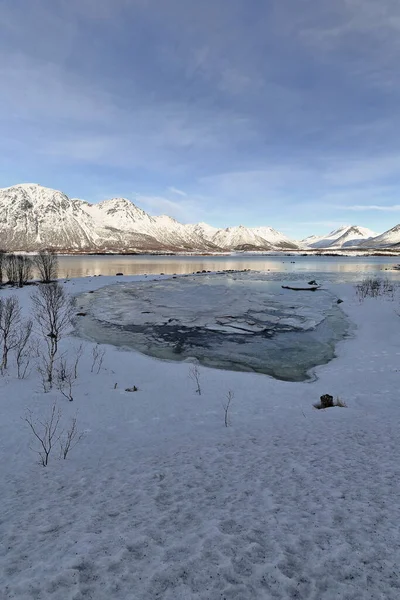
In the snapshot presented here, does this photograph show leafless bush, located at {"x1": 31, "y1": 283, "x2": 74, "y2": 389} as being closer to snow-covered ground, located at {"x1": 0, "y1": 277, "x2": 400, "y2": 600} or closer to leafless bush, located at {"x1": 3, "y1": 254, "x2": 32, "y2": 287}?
snow-covered ground, located at {"x1": 0, "y1": 277, "x2": 400, "y2": 600}

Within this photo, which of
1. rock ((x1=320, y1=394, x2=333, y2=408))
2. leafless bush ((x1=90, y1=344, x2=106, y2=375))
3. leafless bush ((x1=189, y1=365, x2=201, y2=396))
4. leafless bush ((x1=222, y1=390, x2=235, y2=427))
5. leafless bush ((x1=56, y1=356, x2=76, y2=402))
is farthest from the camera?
leafless bush ((x1=90, y1=344, x2=106, y2=375))

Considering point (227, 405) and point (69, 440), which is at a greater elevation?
point (69, 440)

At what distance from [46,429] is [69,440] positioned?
2.42 ft

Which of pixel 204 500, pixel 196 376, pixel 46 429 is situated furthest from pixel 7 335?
pixel 204 500

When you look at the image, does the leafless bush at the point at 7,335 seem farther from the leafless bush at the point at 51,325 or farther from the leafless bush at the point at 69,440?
the leafless bush at the point at 69,440

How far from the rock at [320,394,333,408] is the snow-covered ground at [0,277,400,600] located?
42 cm

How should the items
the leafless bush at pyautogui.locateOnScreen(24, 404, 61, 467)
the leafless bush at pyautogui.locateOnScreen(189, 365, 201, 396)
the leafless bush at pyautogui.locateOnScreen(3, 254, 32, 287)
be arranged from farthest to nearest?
the leafless bush at pyautogui.locateOnScreen(3, 254, 32, 287), the leafless bush at pyautogui.locateOnScreen(189, 365, 201, 396), the leafless bush at pyautogui.locateOnScreen(24, 404, 61, 467)

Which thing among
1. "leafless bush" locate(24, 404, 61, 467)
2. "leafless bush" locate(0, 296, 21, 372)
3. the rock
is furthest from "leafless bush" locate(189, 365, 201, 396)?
"leafless bush" locate(0, 296, 21, 372)

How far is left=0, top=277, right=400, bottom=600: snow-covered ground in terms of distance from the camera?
3.61 meters

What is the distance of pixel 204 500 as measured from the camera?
5.18 meters

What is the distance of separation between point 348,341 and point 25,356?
17.7m

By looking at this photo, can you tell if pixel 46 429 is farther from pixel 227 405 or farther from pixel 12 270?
pixel 12 270

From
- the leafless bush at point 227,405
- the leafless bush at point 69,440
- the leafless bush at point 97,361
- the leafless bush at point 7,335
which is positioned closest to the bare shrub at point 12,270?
the leafless bush at point 7,335

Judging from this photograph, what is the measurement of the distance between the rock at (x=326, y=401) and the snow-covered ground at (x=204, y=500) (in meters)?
0.42
